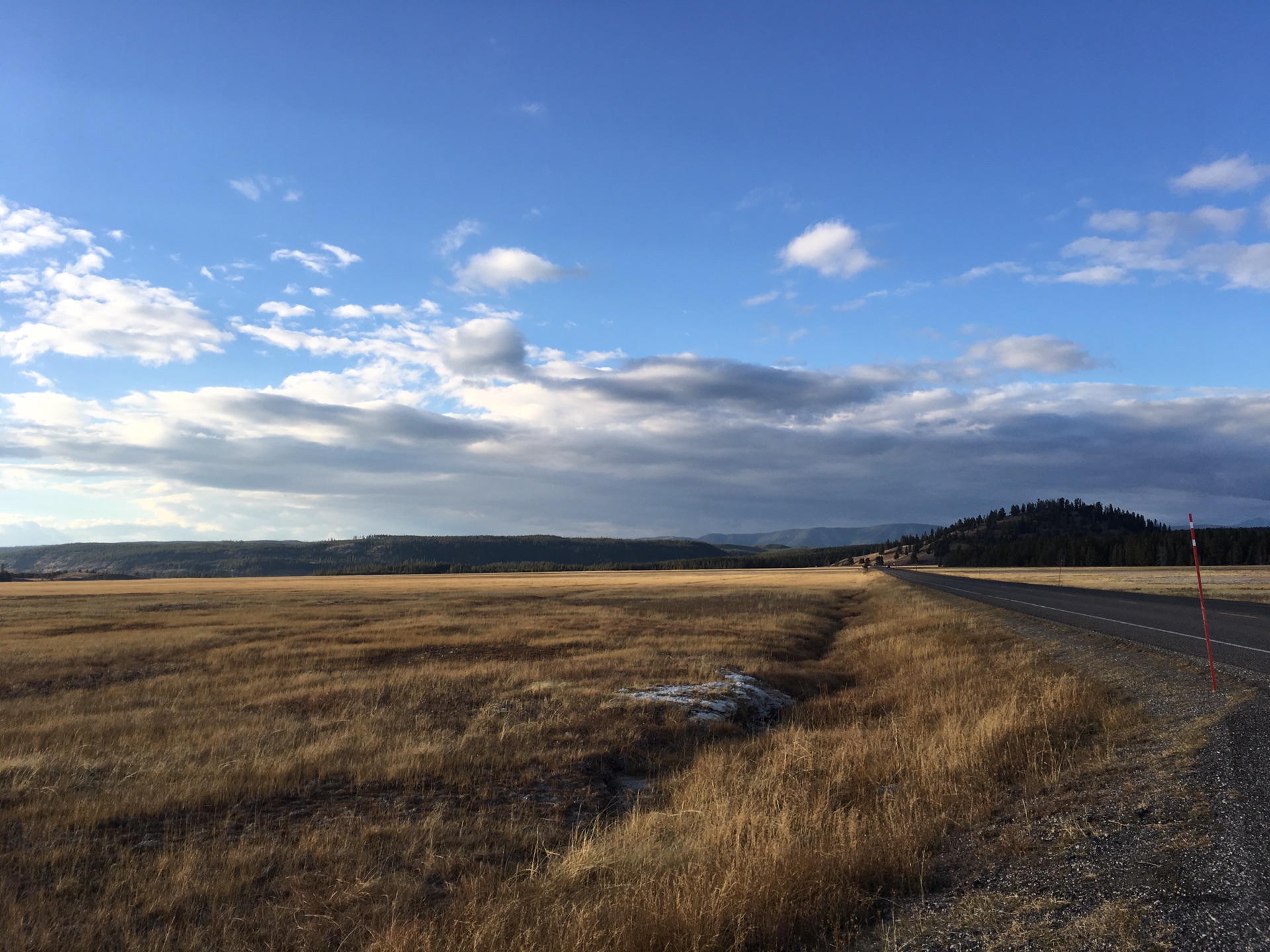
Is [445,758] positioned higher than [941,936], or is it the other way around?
[941,936]

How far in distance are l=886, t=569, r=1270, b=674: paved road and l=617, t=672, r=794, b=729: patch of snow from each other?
31.2 ft

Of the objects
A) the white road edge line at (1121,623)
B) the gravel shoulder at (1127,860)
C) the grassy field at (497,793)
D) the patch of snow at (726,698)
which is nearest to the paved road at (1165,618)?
the white road edge line at (1121,623)

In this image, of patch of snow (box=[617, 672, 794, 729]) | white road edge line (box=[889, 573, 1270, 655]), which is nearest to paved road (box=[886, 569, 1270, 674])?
white road edge line (box=[889, 573, 1270, 655])

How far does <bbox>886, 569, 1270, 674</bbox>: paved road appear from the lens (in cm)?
1666

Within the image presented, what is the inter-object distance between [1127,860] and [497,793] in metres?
8.12

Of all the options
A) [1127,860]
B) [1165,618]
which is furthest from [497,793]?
[1165,618]

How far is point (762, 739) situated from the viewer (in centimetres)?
1373

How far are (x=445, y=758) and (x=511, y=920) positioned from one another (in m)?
6.27

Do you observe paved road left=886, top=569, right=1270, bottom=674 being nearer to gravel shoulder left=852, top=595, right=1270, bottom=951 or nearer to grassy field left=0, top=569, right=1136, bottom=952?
grassy field left=0, top=569, right=1136, bottom=952

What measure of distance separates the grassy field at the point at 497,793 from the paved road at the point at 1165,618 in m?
3.37

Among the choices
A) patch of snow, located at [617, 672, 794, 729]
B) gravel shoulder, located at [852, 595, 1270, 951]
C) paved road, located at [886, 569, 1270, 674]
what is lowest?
patch of snow, located at [617, 672, 794, 729]

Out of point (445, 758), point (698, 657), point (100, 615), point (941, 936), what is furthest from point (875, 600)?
point (100, 615)

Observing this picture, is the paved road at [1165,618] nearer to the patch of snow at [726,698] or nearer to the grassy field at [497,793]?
the grassy field at [497,793]

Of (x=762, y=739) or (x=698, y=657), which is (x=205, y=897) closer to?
(x=762, y=739)
